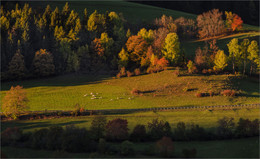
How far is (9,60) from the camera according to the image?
3703 inches

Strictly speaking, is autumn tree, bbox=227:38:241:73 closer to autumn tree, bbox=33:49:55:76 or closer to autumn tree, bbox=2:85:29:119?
autumn tree, bbox=33:49:55:76

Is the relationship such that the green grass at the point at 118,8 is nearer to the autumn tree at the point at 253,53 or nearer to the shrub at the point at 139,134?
the autumn tree at the point at 253,53

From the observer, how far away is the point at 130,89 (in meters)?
82.3

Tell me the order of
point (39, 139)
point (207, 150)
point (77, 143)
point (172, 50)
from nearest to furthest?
point (207, 150), point (77, 143), point (39, 139), point (172, 50)

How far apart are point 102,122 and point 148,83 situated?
35.2m

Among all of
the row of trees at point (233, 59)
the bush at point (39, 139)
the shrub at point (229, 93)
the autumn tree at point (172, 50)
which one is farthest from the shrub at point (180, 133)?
the autumn tree at point (172, 50)

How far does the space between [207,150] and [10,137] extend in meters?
29.7

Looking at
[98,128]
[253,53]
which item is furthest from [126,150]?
[253,53]

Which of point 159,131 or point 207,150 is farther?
point 159,131

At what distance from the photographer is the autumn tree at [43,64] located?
92.4 meters

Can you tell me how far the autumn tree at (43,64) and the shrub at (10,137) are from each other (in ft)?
149

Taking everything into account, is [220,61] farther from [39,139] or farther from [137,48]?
[39,139]

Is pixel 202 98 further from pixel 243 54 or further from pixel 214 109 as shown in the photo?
pixel 243 54

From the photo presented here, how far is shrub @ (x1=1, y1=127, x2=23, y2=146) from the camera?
155 feet
